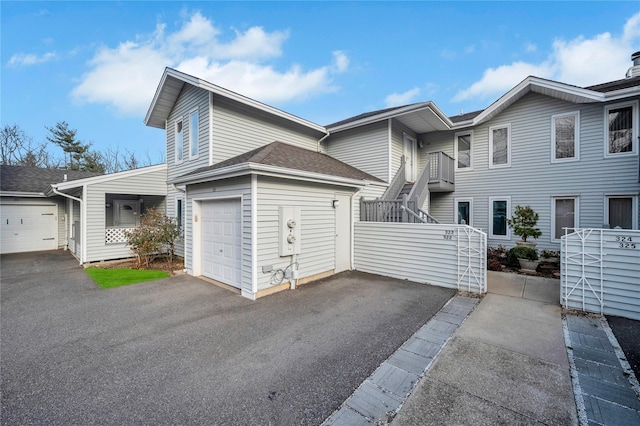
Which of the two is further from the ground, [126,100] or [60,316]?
[126,100]

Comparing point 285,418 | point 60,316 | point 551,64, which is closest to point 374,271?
point 285,418

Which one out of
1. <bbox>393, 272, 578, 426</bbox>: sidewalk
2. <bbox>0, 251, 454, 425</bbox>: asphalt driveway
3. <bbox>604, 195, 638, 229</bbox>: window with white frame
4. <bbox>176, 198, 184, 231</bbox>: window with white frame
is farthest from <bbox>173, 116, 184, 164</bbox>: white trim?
<bbox>604, 195, 638, 229</bbox>: window with white frame

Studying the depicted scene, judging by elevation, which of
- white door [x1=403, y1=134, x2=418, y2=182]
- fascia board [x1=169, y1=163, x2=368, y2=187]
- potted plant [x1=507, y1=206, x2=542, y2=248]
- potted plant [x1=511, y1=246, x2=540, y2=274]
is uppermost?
white door [x1=403, y1=134, x2=418, y2=182]

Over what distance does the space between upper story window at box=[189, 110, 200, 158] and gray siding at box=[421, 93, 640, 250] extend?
401 inches

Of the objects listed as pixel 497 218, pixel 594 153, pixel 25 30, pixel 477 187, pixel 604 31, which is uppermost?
pixel 25 30

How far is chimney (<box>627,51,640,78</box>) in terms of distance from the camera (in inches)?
399

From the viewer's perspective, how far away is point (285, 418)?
8.15 ft

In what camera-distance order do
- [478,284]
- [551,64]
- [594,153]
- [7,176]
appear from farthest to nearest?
[7,176] → [551,64] → [594,153] → [478,284]

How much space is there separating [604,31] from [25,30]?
22.1m

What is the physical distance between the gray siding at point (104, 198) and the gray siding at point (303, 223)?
7.26m

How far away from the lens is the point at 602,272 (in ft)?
16.3

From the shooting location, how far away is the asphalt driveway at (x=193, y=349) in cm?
266

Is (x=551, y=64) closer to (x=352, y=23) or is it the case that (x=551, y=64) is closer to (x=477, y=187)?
(x=477, y=187)

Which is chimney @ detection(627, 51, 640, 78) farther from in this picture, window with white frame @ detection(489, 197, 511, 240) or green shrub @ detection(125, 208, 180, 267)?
green shrub @ detection(125, 208, 180, 267)
